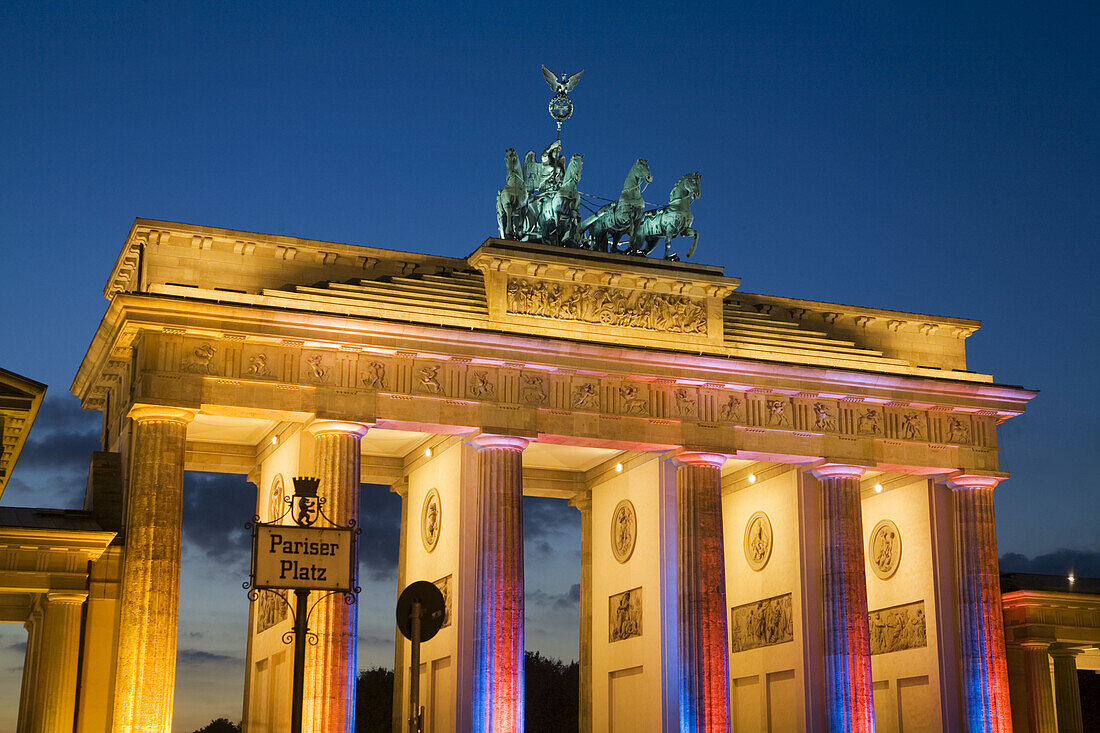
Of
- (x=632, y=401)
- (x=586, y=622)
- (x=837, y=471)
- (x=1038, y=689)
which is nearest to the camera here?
(x=632, y=401)

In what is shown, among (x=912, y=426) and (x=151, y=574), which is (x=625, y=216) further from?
(x=151, y=574)

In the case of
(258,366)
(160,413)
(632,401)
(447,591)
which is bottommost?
(447,591)

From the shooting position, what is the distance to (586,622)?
47.4 m

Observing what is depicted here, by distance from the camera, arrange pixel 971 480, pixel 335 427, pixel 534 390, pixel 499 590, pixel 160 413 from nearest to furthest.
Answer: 1. pixel 160 413
2. pixel 335 427
3. pixel 499 590
4. pixel 534 390
5. pixel 971 480

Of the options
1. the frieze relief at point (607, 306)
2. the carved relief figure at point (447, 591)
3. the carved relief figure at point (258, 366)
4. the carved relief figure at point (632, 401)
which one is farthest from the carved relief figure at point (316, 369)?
the carved relief figure at point (632, 401)

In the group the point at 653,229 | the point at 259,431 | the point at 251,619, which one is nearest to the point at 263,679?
the point at 251,619

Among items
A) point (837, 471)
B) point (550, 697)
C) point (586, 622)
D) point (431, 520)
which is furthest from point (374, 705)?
point (837, 471)

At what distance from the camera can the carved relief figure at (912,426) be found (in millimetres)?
44000

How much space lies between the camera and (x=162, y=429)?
118ft

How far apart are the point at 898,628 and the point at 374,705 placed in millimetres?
46671

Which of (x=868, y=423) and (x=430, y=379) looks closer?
(x=430, y=379)

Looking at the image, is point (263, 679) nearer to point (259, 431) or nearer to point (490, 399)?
point (259, 431)

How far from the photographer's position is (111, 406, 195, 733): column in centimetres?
3419

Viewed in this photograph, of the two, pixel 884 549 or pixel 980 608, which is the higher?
pixel 884 549
